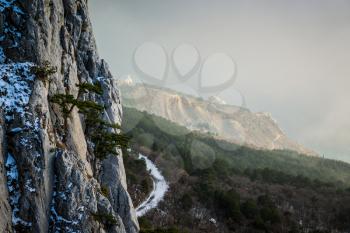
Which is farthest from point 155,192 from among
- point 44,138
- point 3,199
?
point 3,199

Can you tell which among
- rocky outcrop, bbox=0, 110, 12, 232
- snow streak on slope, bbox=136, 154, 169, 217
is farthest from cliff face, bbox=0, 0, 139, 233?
snow streak on slope, bbox=136, 154, 169, 217

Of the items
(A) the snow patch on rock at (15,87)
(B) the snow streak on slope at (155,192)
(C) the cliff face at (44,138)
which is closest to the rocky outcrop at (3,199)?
(C) the cliff face at (44,138)

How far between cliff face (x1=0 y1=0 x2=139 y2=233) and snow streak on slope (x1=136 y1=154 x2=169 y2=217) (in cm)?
4185

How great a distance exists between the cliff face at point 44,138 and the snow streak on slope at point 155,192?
41.8 m

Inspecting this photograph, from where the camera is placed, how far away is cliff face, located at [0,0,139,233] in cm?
2203

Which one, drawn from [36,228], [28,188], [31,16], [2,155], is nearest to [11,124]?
[2,155]

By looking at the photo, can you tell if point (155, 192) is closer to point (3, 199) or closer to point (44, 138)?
point (44, 138)

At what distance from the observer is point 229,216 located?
8869 cm

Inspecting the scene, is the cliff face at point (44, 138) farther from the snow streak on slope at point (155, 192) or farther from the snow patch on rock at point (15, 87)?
the snow streak on slope at point (155, 192)

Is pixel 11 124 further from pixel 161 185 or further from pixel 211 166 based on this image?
pixel 211 166

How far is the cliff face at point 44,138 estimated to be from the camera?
22.0 meters

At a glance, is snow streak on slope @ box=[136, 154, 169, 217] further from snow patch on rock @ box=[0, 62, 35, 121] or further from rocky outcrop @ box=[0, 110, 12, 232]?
rocky outcrop @ box=[0, 110, 12, 232]

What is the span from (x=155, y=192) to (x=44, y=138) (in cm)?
7112

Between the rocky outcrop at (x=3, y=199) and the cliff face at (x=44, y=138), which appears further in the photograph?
the cliff face at (x=44, y=138)
